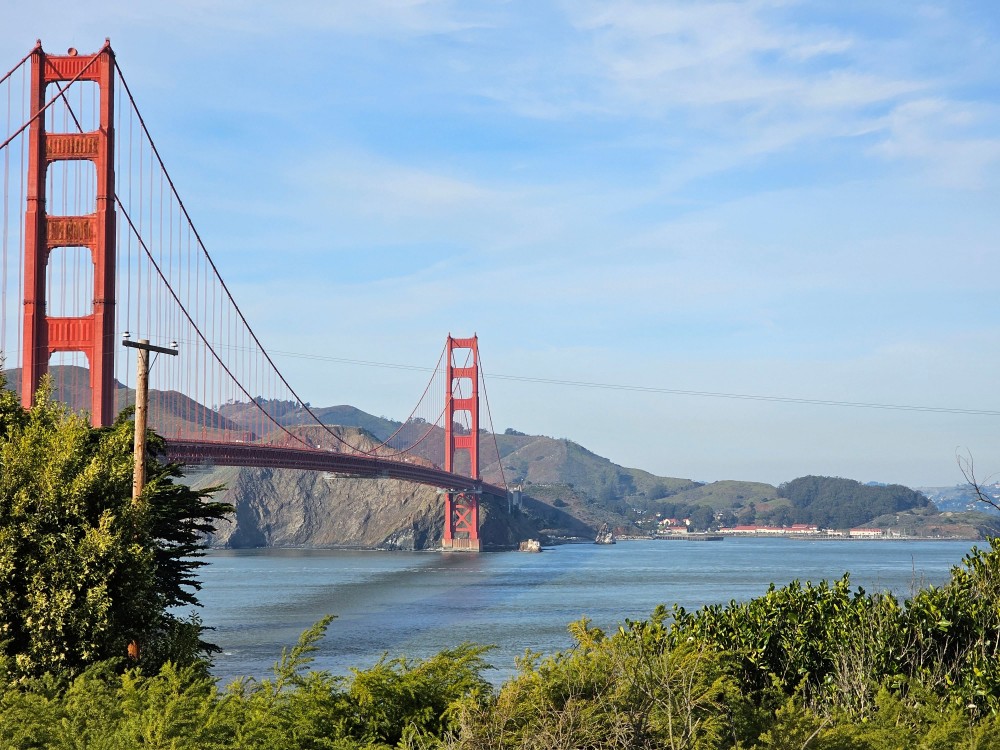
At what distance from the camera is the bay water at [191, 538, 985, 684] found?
1603 inches

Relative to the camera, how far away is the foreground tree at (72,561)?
16.4 m

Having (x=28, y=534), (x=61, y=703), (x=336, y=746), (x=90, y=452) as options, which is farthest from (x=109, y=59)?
(x=336, y=746)

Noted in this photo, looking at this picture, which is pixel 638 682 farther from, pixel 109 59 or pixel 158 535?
pixel 109 59

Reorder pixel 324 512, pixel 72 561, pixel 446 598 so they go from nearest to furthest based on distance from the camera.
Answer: pixel 72 561
pixel 446 598
pixel 324 512

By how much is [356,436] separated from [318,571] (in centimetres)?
7382

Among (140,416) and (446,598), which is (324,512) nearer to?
(446,598)

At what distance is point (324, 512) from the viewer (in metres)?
172

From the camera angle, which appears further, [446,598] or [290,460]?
[446,598]

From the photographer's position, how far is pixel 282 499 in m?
172

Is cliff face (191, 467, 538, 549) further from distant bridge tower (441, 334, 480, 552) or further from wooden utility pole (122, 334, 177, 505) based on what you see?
wooden utility pole (122, 334, 177, 505)

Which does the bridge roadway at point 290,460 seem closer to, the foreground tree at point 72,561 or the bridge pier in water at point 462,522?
the foreground tree at point 72,561

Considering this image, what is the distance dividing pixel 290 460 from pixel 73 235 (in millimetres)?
19155

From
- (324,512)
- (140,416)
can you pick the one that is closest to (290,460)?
(140,416)

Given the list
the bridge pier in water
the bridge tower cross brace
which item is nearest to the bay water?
the bridge pier in water
